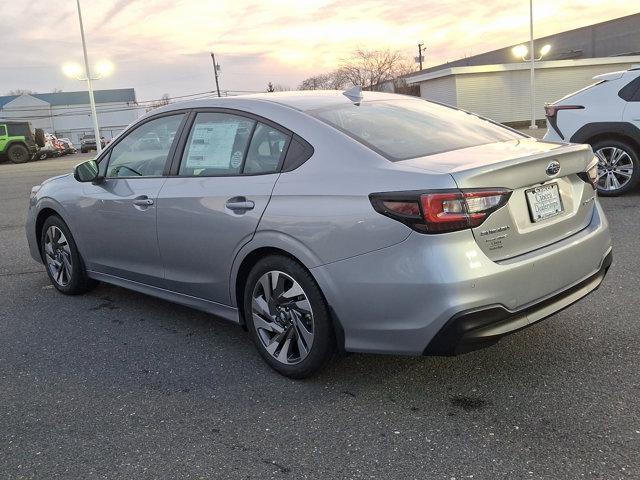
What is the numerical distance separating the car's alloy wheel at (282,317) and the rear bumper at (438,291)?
242 mm

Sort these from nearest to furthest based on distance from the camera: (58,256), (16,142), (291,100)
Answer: (291,100) → (58,256) → (16,142)

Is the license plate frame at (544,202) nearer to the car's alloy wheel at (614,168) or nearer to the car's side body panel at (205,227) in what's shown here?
the car's side body panel at (205,227)

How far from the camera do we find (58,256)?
5.10 metres

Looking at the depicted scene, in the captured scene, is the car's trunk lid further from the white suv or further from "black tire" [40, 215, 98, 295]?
the white suv

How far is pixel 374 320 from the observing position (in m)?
2.84

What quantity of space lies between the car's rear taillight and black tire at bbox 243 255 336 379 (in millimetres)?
622

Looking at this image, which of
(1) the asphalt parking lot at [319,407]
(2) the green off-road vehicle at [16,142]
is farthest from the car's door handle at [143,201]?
(2) the green off-road vehicle at [16,142]

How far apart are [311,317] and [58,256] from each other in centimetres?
298

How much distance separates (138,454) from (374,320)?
4.04 ft

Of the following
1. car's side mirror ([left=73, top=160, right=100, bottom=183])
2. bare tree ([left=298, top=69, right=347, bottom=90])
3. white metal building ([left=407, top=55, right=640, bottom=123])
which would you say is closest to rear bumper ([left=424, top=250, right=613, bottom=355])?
car's side mirror ([left=73, top=160, right=100, bottom=183])

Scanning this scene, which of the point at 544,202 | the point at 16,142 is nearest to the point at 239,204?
the point at 544,202

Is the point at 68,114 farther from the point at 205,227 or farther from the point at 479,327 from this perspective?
the point at 479,327

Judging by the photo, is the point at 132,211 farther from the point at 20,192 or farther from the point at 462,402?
the point at 20,192

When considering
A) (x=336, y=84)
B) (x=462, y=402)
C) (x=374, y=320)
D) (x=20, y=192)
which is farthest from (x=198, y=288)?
(x=336, y=84)
